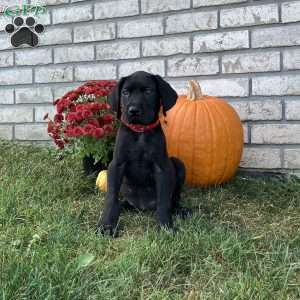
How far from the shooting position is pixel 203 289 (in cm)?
218

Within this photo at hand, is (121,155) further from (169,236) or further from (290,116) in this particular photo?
(290,116)

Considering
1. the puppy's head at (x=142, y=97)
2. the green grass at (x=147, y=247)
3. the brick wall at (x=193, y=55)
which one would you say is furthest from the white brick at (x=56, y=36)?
the puppy's head at (x=142, y=97)

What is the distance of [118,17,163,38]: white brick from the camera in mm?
4659

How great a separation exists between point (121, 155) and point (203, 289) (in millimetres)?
1153

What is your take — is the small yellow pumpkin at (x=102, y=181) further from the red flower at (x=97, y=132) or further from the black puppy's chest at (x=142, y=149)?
the black puppy's chest at (x=142, y=149)

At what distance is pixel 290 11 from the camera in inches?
161

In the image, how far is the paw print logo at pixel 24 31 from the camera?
536 centimetres

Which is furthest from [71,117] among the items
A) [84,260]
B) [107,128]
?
[84,260]

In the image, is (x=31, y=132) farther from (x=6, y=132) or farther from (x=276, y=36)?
(x=276, y=36)

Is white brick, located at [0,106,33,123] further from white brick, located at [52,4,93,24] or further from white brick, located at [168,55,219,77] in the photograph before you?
white brick, located at [168,55,219,77]

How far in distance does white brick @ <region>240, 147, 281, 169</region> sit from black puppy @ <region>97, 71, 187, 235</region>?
53.5 inches

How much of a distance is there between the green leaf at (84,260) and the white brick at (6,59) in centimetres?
365

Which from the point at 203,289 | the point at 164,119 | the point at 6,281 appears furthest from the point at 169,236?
the point at 164,119

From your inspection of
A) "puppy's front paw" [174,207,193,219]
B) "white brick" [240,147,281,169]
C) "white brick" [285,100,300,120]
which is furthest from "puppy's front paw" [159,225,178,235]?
"white brick" [285,100,300,120]
